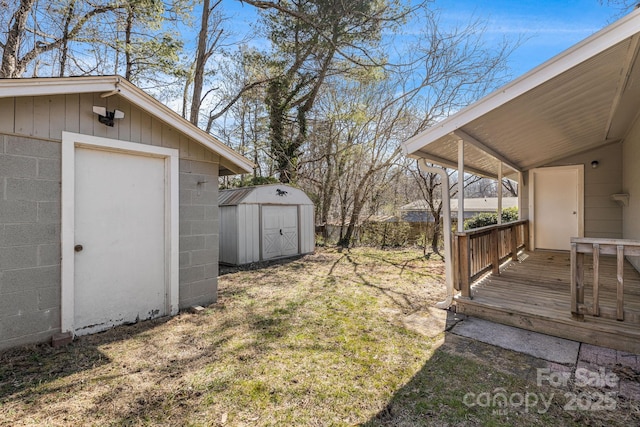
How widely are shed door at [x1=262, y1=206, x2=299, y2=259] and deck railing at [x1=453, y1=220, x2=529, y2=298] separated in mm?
5087

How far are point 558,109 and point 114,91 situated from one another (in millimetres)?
5531

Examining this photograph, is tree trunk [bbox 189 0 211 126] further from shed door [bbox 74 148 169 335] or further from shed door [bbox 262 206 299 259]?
shed door [bbox 74 148 169 335]

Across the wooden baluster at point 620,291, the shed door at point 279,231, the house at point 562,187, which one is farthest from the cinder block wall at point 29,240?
the wooden baluster at point 620,291

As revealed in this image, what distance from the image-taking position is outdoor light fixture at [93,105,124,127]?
11.1ft

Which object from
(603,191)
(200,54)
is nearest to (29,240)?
(200,54)

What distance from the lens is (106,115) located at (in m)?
3.44

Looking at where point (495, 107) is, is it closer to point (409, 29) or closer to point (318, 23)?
point (318, 23)

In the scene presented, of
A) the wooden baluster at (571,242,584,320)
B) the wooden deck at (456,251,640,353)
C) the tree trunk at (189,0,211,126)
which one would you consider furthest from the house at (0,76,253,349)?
the tree trunk at (189,0,211,126)

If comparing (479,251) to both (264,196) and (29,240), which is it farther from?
(29,240)

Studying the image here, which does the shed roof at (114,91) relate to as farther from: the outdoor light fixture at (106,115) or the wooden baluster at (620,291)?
the wooden baluster at (620,291)

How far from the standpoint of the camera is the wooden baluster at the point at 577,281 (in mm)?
3123

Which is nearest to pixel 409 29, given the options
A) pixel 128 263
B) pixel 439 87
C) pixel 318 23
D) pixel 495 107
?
pixel 439 87

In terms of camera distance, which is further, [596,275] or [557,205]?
[557,205]

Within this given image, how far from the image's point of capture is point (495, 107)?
11.5 feet
